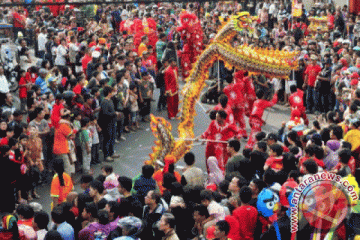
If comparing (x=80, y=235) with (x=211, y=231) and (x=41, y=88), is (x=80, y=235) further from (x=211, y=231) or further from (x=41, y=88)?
(x=41, y=88)

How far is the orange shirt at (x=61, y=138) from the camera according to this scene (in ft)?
33.9

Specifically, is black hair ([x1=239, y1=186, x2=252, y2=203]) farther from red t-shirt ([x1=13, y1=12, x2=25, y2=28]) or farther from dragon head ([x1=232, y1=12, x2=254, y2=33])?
red t-shirt ([x1=13, y1=12, x2=25, y2=28])

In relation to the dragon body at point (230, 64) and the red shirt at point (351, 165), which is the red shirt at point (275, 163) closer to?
the red shirt at point (351, 165)

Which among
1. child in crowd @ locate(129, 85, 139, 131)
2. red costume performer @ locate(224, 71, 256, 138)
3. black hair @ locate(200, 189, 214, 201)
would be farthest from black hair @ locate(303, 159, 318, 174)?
child in crowd @ locate(129, 85, 139, 131)

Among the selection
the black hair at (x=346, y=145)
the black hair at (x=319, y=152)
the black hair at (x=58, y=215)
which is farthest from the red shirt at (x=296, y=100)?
the black hair at (x=58, y=215)

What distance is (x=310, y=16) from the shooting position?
2048 centimetres

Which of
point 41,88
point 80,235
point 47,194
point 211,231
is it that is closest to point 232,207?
point 211,231

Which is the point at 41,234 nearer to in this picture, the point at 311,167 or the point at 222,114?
the point at 311,167

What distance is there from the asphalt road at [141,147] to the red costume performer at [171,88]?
284mm

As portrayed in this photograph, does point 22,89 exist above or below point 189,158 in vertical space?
below

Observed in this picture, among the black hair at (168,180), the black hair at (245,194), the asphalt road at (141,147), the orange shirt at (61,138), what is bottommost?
the asphalt road at (141,147)

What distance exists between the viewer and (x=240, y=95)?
12055mm

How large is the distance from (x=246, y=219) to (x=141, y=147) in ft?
19.7

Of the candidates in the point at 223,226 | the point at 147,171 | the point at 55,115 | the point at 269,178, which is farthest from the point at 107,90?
the point at 223,226
